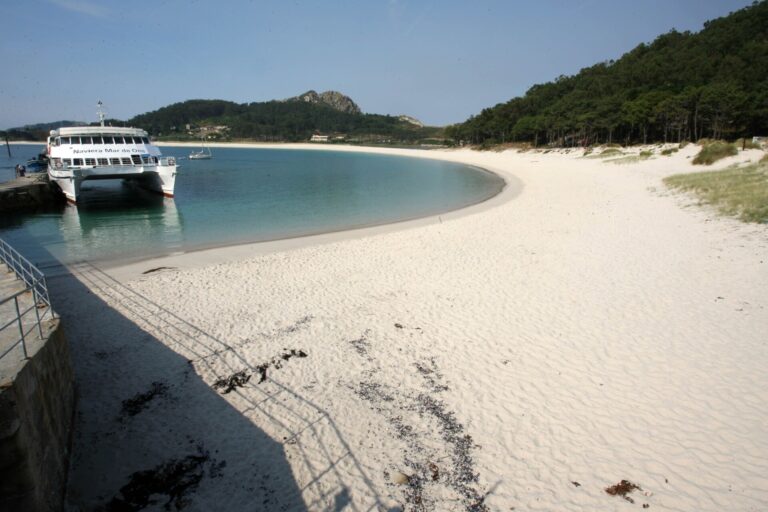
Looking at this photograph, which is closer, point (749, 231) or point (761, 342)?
point (761, 342)

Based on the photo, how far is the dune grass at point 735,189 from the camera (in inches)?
591

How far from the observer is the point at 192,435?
5.48 meters

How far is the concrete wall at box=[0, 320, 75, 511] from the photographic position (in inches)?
136

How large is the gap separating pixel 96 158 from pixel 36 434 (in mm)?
28430

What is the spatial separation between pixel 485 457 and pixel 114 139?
3135 centimetres

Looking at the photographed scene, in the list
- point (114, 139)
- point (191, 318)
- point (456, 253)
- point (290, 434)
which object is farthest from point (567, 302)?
point (114, 139)

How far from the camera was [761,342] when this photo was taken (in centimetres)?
726

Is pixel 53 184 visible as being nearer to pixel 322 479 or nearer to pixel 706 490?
pixel 322 479

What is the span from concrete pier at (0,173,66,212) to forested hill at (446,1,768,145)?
63375mm

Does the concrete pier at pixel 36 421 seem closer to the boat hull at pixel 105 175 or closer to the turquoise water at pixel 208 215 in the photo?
the turquoise water at pixel 208 215

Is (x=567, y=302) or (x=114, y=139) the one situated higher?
(x=114, y=139)

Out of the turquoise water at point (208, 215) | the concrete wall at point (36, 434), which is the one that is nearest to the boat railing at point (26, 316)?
the concrete wall at point (36, 434)

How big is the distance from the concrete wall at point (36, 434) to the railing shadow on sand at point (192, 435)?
16.0 inches

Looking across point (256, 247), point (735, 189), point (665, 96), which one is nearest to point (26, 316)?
point (256, 247)
